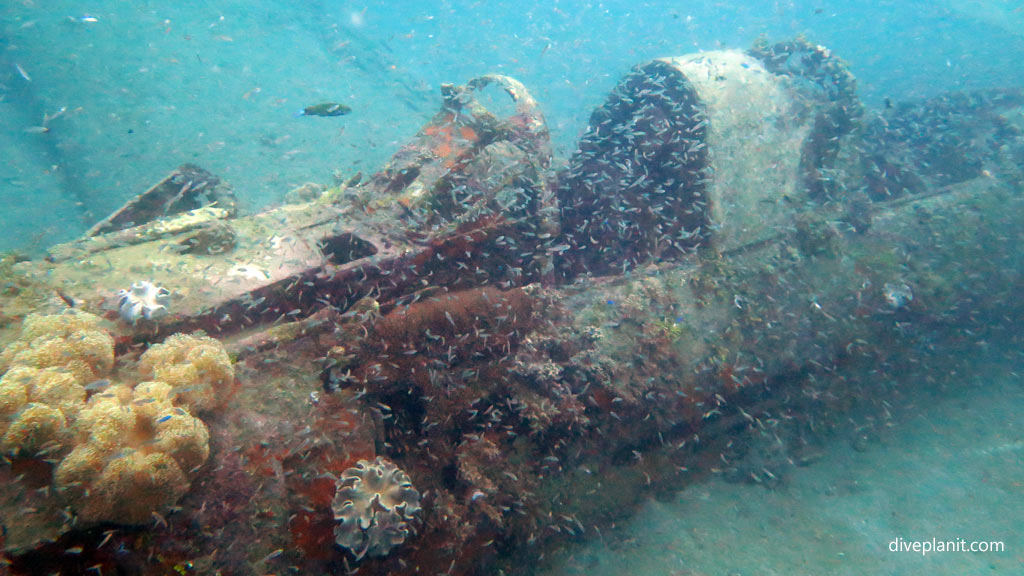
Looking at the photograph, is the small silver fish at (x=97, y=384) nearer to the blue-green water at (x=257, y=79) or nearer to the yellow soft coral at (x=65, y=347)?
the yellow soft coral at (x=65, y=347)

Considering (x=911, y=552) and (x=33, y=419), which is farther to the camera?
(x=911, y=552)

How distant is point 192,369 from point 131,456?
0.77m

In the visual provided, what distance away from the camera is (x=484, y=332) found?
5.20m

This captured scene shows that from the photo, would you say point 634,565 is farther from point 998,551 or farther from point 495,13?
point 495,13

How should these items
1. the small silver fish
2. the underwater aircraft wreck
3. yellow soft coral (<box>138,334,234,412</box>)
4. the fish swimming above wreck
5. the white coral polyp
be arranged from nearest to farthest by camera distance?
the underwater aircraft wreck
the small silver fish
yellow soft coral (<box>138,334,234,412</box>)
the white coral polyp
the fish swimming above wreck

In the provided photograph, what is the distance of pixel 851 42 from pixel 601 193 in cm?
7228

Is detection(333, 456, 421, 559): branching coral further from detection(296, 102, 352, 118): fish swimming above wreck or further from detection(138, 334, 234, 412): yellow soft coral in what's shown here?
detection(296, 102, 352, 118): fish swimming above wreck

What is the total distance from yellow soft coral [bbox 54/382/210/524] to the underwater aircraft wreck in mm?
21

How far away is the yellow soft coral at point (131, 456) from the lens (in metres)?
2.81

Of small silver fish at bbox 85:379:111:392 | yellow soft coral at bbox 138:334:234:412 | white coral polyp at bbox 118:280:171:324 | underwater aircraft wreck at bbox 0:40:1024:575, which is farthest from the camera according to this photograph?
white coral polyp at bbox 118:280:171:324

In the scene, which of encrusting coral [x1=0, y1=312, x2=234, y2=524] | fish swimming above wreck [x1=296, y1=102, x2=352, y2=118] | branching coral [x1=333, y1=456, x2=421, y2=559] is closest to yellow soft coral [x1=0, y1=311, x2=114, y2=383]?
encrusting coral [x1=0, y1=312, x2=234, y2=524]

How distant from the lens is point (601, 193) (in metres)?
8.08

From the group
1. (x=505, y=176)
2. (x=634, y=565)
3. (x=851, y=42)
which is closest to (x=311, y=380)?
(x=505, y=176)

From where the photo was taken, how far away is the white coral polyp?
14.5 feet
